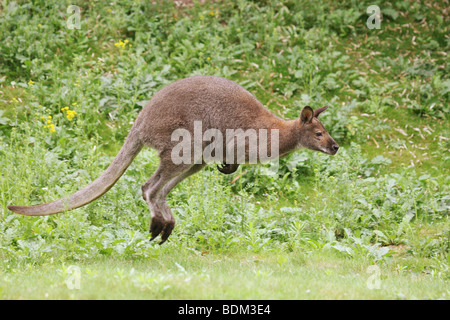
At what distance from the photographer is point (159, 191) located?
7.21 meters

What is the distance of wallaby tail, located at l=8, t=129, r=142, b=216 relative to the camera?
7.07m

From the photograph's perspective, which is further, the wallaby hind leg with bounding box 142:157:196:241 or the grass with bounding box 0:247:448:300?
the wallaby hind leg with bounding box 142:157:196:241

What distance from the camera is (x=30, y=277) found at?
6.54m

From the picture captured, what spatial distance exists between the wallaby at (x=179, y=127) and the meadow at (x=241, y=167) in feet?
1.83

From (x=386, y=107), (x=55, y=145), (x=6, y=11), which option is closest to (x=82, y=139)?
(x=55, y=145)

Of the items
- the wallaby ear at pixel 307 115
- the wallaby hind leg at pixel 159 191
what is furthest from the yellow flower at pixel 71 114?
the wallaby ear at pixel 307 115

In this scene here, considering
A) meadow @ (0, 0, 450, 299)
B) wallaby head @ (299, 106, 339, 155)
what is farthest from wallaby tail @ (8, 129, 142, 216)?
wallaby head @ (299, 106, 339, 155)

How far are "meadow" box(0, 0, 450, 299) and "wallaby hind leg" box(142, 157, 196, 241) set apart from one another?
0.52 m

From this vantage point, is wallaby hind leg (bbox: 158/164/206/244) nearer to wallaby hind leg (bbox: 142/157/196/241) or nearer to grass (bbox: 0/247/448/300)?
wallaby hind leg (bbox: 142/157/196/241)

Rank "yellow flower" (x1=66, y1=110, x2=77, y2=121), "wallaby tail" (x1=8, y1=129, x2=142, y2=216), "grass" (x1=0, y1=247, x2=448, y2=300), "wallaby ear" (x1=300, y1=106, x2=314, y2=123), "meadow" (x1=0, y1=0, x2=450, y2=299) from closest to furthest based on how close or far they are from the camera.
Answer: "grass" (x1=0, y1=247, x2=448, y2=300), "meadow" (x1=0, y1=0, x2=450, y2=299), "wallaby tail" (x1=8, y1=129, x2=142, y2=216), "wallaby ear" (x1=300, y1=106, x2=314, y2=123), "yellow flower" (x1=66, y1=110, x2=77, y2=121)

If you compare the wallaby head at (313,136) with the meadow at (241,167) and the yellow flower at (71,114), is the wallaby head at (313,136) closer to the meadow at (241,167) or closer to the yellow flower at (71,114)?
the meadow at (241,167)
